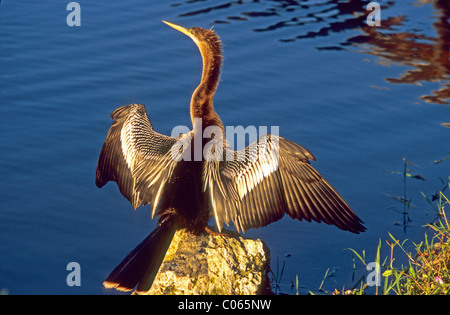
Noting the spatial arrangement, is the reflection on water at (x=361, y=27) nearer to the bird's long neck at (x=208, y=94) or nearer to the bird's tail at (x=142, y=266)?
the bird's long neck at (x=208, y=94)

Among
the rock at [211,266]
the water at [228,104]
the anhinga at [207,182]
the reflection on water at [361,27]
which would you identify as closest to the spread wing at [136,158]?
the anhinga at [207,182]

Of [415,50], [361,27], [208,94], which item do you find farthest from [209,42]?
[361,27]

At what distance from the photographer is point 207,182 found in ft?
15.8

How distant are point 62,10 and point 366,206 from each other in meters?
5.65

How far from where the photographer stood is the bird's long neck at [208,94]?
540 centimetres

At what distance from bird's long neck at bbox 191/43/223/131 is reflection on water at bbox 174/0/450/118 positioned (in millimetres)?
3602

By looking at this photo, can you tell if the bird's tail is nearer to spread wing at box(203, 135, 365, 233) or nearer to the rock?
the rock

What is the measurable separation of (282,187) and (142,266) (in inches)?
54.2

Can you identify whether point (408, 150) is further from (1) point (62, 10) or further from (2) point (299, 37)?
(1) point (62, 10)

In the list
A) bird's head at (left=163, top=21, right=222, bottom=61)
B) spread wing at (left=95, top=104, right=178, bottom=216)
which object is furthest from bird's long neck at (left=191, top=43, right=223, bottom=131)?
spread wing at (left=95, top=104, right=178, bottom=216)

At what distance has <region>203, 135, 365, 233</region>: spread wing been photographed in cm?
504

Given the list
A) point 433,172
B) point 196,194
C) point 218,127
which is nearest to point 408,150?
point 433,172

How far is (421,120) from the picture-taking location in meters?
7.59

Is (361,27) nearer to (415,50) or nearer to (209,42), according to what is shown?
(415,50)
